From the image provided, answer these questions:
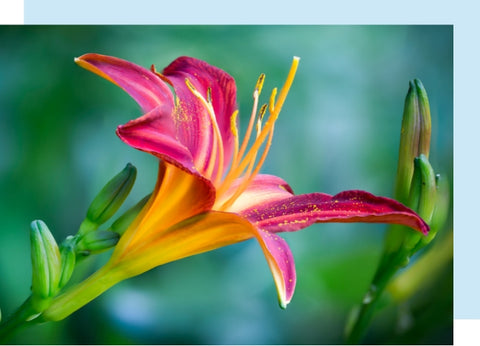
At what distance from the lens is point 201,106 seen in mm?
974

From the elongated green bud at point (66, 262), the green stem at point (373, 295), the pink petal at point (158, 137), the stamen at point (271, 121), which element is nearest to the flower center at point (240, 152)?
the stamen at point (271, 121)

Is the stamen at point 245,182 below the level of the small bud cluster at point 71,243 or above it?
above

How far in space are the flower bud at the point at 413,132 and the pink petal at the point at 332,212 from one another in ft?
0.62

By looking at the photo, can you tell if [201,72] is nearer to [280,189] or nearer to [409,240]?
[280,189]

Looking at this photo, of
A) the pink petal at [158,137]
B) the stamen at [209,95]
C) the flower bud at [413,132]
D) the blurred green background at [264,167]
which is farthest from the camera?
the blurred green background at [264,167]

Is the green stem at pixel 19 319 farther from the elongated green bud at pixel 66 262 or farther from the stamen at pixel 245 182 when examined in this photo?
the stamen at pixel 245 182

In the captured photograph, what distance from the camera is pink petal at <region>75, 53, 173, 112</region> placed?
879 mm

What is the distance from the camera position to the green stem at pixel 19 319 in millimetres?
911

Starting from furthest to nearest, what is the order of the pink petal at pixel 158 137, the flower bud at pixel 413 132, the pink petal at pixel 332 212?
the flower bud at pixel 413 132 → the pink petal at pixel 332 212 → the pink petal at pixel 158 137

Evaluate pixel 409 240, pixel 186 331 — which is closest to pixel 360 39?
pixel 409 240

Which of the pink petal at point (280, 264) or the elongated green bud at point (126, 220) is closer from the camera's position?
the pink petal at point (280, 264)

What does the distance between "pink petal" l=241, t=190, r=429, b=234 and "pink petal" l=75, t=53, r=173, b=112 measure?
8.5 inches

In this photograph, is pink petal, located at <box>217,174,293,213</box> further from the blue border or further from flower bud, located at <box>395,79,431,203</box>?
the blue border
